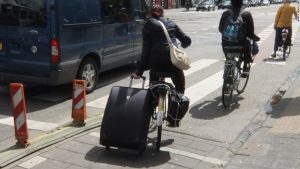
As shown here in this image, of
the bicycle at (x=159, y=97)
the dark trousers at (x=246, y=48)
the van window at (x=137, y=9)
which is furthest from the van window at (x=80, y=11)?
the bicycle at (x=159, y=97)

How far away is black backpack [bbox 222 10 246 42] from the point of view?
320 inches

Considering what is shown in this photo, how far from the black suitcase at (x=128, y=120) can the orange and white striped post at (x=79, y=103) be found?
1136 millimetres

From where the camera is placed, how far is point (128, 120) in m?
5.62

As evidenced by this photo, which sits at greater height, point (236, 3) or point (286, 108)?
point (236, 3)

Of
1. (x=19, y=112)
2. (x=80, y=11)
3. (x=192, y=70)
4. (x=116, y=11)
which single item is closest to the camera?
(x=19, y=112)

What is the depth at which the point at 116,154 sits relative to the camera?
5.84 metres

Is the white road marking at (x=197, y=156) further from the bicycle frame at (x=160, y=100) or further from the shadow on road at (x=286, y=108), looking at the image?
the shadow on road at (x=286, y=108)

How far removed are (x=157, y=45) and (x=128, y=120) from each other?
1076mm

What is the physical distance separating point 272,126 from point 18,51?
4.42 meters

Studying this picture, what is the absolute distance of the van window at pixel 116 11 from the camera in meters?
9.72

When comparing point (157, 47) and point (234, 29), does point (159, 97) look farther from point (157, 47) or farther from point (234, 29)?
point (234, 29)

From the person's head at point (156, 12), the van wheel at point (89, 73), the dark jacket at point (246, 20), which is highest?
the person's head at point (156, 12)

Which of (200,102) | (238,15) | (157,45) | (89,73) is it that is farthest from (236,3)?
(89,73)

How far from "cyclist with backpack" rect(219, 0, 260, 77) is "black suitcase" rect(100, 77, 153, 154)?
2903 millimetres
